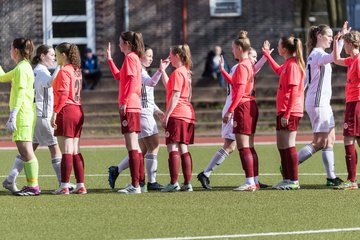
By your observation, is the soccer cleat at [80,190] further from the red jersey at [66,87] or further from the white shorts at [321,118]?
the white shorts at [321,118]

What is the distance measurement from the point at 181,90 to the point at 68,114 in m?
1.39

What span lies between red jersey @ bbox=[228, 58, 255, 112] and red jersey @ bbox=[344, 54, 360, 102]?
1142mm

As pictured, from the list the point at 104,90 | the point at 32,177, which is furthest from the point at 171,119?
the point at 104,90

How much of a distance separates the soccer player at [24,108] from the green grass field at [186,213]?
1.06 ft

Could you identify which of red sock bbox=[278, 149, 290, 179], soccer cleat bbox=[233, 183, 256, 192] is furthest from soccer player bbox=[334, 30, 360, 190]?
soccer cleat bbox=[233, 183, 256, 192]

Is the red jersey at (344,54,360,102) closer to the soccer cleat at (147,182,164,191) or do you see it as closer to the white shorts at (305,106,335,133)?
the white shorts at (305,106,335,133)

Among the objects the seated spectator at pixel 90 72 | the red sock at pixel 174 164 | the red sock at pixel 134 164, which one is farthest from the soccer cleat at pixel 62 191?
the seated spectator at pixel 90 72

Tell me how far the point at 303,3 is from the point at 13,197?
1008 inches

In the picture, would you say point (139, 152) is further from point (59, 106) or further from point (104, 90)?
point (104, 90)

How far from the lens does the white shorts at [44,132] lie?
14.8 m

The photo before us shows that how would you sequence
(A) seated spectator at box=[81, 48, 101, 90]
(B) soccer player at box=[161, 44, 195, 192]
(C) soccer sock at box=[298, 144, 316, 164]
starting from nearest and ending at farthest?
(B) soccer player at box=[161, 44, 195, 192] → (C) soccer sock at box=[298, 144, 316, 164] → (A) seated spectator at box=[81, 48, 101, 90]

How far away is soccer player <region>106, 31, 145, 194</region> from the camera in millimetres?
14047

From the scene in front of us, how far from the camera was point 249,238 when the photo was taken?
1048 centimetres

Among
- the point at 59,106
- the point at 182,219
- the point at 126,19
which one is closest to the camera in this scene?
the point at 182,219
